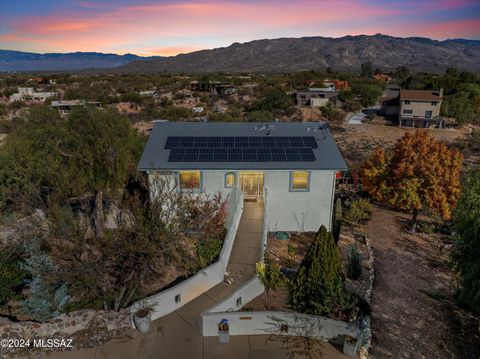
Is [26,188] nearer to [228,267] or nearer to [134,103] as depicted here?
[228,267]

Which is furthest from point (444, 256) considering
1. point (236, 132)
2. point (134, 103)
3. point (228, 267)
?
point (134, 103)

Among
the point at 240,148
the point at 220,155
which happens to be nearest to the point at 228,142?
the point at 240,148

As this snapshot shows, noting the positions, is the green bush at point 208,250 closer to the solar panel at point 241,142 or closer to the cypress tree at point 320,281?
the cypress tree at point 320,281

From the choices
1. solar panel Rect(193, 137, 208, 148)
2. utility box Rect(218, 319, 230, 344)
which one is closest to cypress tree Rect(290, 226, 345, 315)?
utility box Rect(218, 319, 230, 344)

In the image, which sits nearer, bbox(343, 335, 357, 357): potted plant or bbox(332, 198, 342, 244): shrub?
bbox(343, 335, 357, 357): potted plant

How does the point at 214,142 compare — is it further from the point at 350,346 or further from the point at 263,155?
the point at 350,346

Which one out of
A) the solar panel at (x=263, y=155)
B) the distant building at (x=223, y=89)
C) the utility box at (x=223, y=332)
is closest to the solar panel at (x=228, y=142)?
the solar panel at (x=263, y=155)

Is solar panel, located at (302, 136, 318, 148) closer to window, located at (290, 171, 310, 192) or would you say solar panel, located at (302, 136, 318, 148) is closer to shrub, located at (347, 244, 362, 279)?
window, located at (290, 171, 310, 192)
